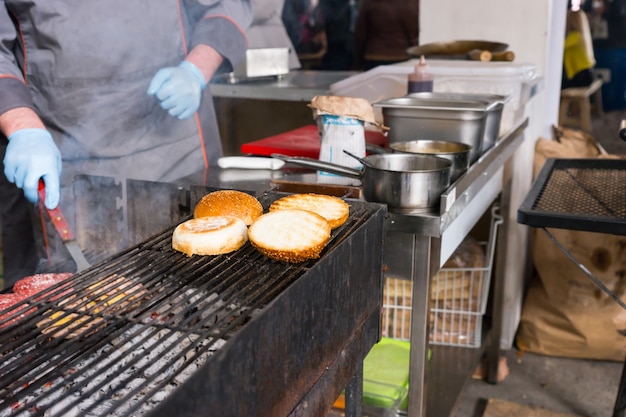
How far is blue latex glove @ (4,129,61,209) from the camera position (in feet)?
5.65

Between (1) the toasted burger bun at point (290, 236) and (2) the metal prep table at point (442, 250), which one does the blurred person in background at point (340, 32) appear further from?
(1) the toasted burger bun at point (290, 236)

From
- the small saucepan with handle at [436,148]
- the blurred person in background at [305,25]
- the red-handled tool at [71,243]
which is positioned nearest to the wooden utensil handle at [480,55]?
the small saucepan with handle at [436,148]

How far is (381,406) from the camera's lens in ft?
6.61

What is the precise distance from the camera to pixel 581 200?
2180 millimetres

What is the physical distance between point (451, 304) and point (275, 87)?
4.79 ft

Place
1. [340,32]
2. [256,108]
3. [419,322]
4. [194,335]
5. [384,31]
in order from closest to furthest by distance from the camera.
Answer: [194,335]
[419,322]
[256,108]
[384,31]
[340,32]

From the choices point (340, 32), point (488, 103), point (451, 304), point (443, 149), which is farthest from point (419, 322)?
point (340, 32)

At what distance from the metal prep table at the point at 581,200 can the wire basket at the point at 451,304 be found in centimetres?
31

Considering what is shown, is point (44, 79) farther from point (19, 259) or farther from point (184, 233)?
point (184, 233)

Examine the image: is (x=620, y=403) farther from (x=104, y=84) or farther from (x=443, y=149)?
(x=104, y=84)

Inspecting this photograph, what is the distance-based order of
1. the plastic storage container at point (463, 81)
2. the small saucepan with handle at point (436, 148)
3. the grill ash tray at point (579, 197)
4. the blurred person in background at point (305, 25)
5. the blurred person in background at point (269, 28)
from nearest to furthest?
the small saucepan with handle at point (436, 148)
the grill ash tray at point (579, 197)
the plastic storage container at point (463, 81)
the blurred person in background at point (269, 28)
the blurred person in background at point (305, 25)

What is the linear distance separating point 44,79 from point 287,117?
1.86 m

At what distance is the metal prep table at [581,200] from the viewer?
6.39 feet

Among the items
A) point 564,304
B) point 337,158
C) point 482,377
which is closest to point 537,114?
point 564,304
